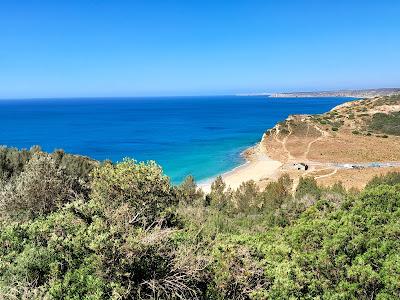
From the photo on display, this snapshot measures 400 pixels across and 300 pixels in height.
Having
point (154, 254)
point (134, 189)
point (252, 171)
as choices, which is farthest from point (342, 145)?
point (154, 254)

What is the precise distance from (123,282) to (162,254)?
1.67 meters

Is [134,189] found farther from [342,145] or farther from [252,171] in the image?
[342,145]

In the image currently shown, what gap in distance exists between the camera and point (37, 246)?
1175cm

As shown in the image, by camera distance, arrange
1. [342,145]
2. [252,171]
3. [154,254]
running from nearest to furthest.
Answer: [154,254], [252,171], [342,145]

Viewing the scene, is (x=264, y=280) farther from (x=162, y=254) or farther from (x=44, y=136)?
(x=44, y=136)

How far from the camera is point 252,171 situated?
212 ft

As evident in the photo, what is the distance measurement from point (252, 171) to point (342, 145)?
23717mm

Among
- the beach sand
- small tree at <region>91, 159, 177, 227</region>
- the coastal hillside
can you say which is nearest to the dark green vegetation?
small tree at <region>91, 159, 177, 227</region>

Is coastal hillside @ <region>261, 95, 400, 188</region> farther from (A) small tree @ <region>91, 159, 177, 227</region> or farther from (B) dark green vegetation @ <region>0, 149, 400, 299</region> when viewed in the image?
(A) small tree @ <region>91, 159, 177, 227</region>

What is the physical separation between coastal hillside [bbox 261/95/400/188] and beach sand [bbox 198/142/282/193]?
2007 mm

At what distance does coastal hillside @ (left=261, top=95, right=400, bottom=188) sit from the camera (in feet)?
192

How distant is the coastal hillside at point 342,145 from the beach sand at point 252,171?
2007mm

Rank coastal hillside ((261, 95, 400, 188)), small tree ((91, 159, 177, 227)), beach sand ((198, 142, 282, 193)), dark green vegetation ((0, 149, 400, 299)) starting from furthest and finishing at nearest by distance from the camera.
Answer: coastal hillside ((261, 95, 400, 188)) < beach sand ((198, 142, 282, 193)) < small tree ((91, 159, 177, 227)) < dark green vegetation ((0, 149, 400, 299))

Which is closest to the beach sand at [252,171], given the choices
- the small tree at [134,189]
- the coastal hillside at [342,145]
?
the coastal hillside at [342,145]
